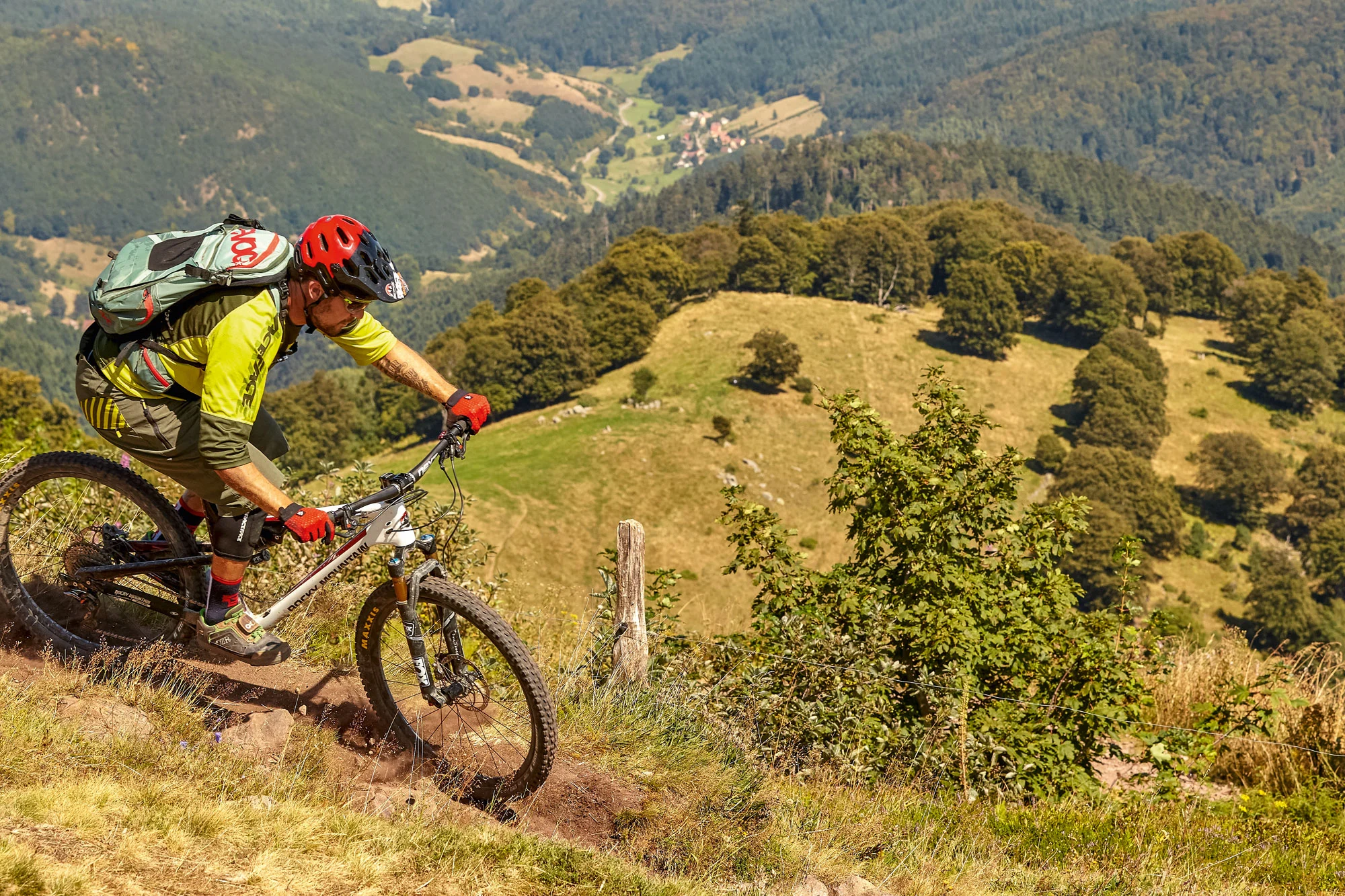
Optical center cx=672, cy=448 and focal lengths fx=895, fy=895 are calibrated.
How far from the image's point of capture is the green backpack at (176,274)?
4695 mm

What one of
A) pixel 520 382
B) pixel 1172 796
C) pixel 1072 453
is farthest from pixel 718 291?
pixel 1172 796

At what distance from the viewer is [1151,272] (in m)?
113

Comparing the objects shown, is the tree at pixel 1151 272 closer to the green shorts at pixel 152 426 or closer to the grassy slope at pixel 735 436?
the grassy slope at pixel 735 436

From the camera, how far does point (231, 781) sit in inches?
190

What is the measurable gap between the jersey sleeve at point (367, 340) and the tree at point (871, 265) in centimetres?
10930

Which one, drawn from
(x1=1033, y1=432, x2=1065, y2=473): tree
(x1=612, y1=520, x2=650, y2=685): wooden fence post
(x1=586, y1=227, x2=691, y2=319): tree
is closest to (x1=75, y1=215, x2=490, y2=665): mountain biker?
(x1=612, y1=520, x2=650, y2=685): wooden fence post

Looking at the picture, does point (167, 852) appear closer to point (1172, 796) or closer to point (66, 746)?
point (66, 746)

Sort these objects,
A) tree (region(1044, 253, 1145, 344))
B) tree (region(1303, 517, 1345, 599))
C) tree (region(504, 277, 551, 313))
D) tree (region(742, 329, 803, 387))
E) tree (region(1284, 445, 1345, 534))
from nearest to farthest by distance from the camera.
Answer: tree (region(1303, 517, 1345, 599)), tree (region(1284, 445, 1345, 534)), tree (region(742, 329, 803, 387)), tree (region(1044, 253, 1145, 344)), tree (region(504, 277, 551, 313))

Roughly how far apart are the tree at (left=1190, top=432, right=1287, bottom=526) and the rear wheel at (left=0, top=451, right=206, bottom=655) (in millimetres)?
86096

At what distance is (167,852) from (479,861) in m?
1.41

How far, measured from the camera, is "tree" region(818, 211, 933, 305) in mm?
111312

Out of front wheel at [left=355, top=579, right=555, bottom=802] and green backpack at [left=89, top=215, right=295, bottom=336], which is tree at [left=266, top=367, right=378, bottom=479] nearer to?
front wheel at [left=355, top=579, right=555, bottom=802]

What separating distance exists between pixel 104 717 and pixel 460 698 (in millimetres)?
2006

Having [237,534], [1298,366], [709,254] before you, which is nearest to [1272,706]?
[237,534]
